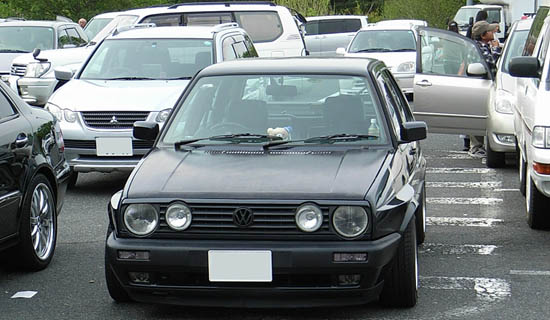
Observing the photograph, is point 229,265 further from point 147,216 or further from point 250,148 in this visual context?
point 250,148

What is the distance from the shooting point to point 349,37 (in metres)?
37.5

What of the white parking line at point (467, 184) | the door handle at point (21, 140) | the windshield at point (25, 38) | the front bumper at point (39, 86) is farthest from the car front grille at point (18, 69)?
the door handle at point (21, 140)

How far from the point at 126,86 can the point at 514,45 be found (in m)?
4.93

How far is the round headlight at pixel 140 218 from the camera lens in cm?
608

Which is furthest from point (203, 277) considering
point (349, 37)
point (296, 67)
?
point (349, 37)

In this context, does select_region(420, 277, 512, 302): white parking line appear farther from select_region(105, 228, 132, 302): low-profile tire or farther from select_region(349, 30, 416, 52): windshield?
select_region(349, 30, 416, 52): windshield

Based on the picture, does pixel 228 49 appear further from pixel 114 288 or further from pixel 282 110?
pixel 114 288

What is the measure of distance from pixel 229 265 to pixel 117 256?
0.65m

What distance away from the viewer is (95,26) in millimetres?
27828

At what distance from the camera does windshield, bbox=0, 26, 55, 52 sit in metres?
22.2

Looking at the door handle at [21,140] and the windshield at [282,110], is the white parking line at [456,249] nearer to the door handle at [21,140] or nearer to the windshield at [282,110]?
the windshield at [282,110]

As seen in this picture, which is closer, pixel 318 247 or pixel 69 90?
→ pixel 318 247

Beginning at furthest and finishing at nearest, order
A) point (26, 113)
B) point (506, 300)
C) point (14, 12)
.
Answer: point (14, 12), point (26, 113), point (506, 300)

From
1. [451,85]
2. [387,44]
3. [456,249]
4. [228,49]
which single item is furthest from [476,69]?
[387,44]
